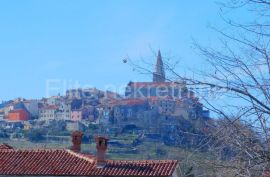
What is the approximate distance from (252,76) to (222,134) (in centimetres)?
63

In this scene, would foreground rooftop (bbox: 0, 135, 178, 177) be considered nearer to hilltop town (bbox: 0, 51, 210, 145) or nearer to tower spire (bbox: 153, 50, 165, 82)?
tower spire (bbox: 153, 50, 165, 82)

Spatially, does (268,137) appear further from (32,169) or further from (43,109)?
(43,109)

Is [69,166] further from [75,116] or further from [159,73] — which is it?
[75,116]

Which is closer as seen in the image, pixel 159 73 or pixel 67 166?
pixel 159 73

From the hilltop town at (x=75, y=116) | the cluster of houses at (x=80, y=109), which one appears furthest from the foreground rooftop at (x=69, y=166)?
the cluster of houses at (x=80, y=109)

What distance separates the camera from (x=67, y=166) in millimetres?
26094

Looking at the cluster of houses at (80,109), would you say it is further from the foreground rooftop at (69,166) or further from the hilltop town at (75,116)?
the foreground rooftop at (69,166)

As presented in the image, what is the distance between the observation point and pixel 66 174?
83.1 ft

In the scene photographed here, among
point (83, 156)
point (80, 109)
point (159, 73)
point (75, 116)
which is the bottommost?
point (83, 156)

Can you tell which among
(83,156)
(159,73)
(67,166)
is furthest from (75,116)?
(159,73)

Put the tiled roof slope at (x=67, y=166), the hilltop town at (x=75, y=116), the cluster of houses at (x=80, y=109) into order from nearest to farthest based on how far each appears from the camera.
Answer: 1. the tiled roof slope at (x=67, y=166)
2. the hilltop town at (x=75, y=116)
3. the cluster of houses at (x=80, y=109)

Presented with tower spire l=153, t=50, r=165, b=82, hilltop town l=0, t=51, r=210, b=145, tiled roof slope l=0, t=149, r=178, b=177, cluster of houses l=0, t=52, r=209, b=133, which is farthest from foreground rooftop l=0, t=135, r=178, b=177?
cluster of houses l=0, t=52, r=209, b=133

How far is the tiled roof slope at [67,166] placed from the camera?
82.9ft

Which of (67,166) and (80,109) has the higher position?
(80,109)
